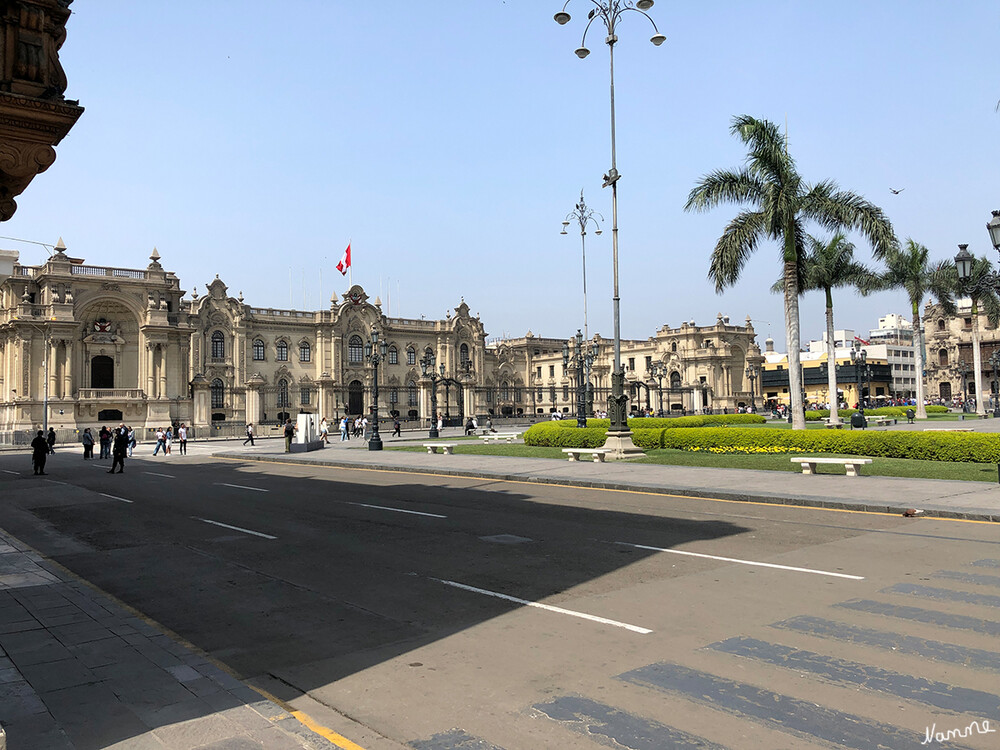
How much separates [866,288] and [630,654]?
144 feet

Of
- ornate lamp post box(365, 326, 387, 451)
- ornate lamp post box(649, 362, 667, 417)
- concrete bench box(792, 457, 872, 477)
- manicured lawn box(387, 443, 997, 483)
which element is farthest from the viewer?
ornate lamp post box(649, 362, 667, 417)

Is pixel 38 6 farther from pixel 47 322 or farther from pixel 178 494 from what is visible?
pixel 47 322

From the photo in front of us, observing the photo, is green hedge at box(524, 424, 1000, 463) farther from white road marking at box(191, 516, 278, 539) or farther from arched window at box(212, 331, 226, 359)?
arched window at box(212, 331, 226, 359)

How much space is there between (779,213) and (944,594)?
2161 centimetres

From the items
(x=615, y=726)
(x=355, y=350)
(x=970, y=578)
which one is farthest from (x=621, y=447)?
(x=355, y=350)

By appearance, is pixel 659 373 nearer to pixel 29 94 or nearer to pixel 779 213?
pixel 779 213

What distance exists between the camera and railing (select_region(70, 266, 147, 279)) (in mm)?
61769

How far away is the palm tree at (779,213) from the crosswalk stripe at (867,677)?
21553mm

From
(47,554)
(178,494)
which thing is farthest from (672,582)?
(178,494)

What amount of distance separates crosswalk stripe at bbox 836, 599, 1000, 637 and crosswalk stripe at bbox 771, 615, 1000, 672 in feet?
1.84

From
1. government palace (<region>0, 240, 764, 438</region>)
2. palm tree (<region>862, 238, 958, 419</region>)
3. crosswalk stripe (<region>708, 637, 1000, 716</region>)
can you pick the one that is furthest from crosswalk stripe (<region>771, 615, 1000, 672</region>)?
palm tree (<region>862, 238, 958, 419</region>)

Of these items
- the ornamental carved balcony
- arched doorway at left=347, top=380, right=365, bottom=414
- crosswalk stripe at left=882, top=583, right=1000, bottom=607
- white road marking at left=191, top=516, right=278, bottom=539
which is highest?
the ornamental carved balcony

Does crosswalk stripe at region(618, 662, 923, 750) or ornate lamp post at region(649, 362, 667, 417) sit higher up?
ornate lamp post at region(649, 362, 667, 417)

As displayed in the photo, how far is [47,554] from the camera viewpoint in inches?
456
